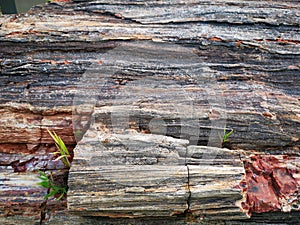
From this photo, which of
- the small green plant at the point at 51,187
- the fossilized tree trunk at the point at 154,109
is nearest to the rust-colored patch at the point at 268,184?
the fossilized tree trunk at the point at 154,109

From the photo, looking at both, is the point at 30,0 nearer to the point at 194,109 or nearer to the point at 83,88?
the point at 83,88

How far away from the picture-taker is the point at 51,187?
2.40 meters

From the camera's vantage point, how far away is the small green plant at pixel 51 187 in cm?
239

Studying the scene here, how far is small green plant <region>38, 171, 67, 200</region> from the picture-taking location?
7.83ft

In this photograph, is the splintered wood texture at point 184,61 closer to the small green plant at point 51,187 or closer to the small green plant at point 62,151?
the small green plant at point 62,151

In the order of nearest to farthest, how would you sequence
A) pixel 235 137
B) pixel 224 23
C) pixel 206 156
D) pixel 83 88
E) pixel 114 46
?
pixel 206 156, pixel 235 137, pixel 83 88, pixel 114 46, pixel 224 23

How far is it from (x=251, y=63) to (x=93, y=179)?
6.03 ft

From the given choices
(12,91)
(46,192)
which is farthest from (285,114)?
(12,91)

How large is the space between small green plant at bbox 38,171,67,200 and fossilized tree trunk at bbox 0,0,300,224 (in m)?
0.08

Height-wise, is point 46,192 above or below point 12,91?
below

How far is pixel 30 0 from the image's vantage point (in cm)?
491

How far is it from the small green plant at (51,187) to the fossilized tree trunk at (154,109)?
0.08 metres

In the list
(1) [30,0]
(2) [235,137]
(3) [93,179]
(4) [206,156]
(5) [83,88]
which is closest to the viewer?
(3) [93,179]

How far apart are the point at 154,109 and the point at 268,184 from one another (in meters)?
1.08
